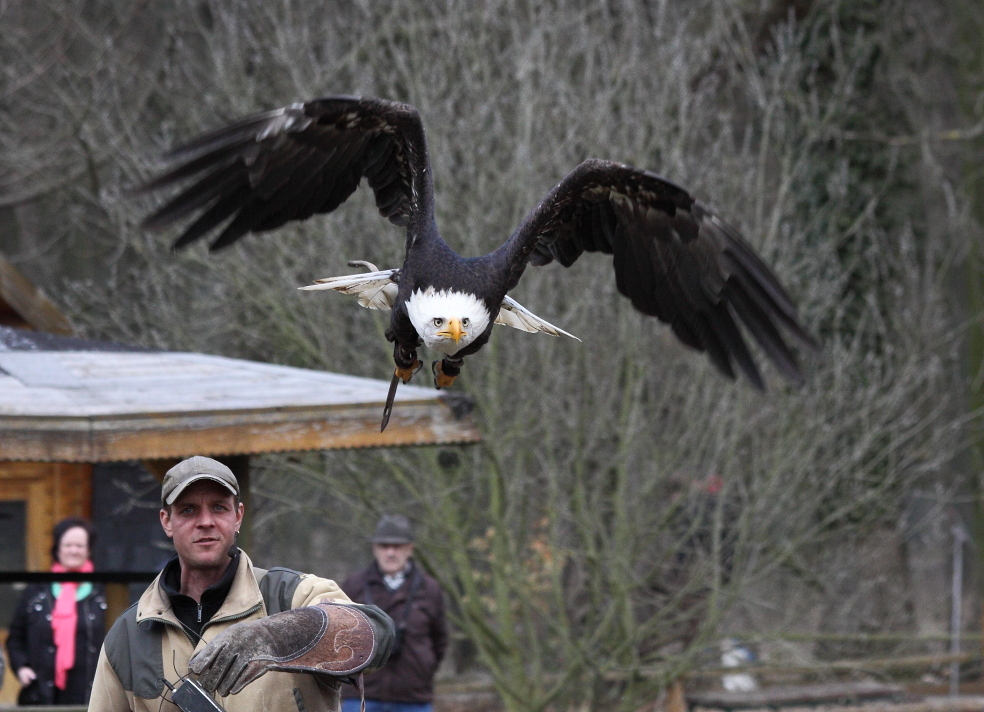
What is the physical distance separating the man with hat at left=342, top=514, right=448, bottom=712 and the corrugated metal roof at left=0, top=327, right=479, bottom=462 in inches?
50.1

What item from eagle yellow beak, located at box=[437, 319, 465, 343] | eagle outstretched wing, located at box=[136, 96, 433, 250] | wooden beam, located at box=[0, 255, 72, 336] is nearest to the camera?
eagle yellow beak, located at box=[437, 319, 465, 343]

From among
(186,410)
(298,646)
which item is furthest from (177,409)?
(298,646)

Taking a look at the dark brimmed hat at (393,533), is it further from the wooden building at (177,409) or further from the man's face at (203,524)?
the man's face at (203,524)

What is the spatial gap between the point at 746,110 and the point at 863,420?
376 centimetres

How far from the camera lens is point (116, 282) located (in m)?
9.77

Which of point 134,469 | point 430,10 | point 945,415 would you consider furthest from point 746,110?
point 134,469

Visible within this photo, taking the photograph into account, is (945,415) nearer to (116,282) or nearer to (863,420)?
(863,420)

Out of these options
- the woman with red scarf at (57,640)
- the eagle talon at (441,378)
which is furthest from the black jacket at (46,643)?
the eagle talon at (441,378)

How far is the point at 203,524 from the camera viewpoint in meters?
2.80

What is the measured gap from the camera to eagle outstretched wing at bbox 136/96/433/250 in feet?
14.7

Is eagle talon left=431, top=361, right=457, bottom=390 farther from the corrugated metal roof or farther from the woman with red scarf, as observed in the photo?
the woman with red scarf

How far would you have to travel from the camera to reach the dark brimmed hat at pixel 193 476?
9.25 ft

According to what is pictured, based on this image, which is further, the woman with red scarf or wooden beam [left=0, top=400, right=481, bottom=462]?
the woman with red scarf

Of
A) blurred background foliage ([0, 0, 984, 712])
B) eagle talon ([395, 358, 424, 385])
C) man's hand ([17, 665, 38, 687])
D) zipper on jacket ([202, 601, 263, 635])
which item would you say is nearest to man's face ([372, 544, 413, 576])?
blurred background foliage ([0, 0, 984, 712])
